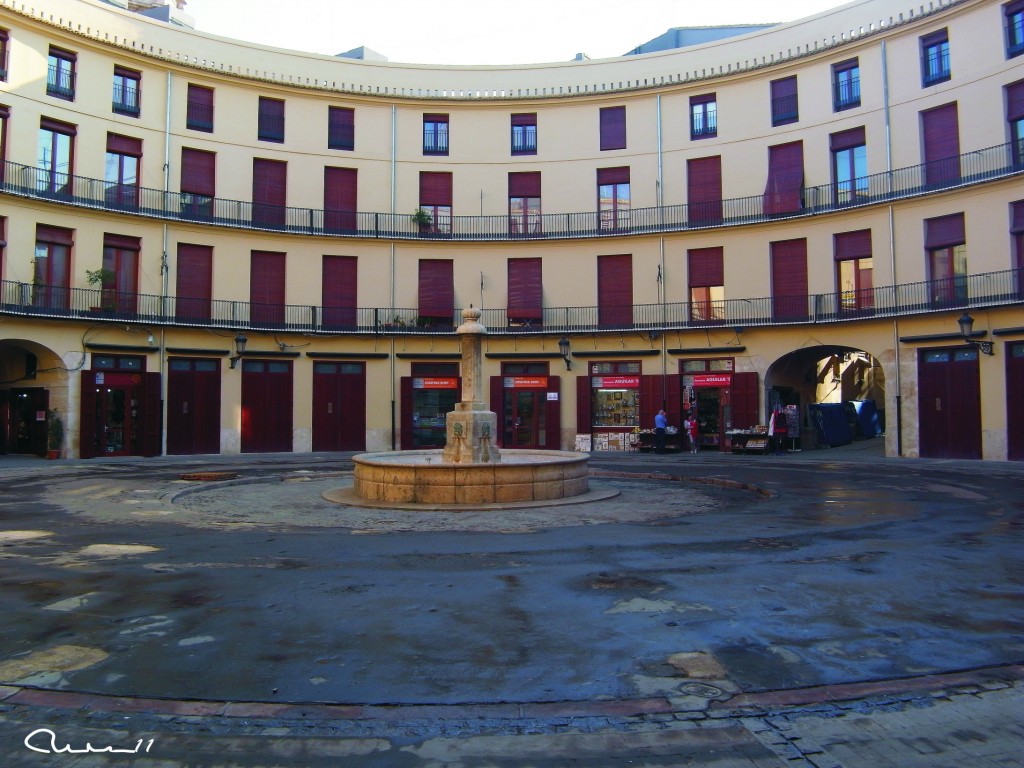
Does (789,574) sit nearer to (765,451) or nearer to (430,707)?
(430,707)

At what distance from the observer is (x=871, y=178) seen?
2509cm

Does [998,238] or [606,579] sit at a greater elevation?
[998,238]

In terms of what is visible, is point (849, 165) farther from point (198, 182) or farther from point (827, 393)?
point (198, 182)

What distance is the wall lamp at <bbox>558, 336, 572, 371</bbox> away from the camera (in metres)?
28.5

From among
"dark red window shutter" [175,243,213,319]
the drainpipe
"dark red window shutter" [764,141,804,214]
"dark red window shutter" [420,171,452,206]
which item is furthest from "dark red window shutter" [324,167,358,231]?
the drainpipe

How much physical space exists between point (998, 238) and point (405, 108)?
21.9m

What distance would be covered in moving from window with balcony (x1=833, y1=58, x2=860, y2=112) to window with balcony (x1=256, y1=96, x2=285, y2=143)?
2079cm

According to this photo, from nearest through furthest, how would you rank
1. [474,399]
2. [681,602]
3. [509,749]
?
[509,749], [681,602], [474,399]

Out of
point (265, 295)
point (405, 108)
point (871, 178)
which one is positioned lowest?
point (265, 295)

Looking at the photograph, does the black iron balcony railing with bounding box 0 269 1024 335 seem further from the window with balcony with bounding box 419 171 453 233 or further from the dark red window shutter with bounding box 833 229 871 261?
the window with balcony with bounding box 419 171 453 233

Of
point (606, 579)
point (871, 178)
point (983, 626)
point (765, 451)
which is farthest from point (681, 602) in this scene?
point (871, 178)

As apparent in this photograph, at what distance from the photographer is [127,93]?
26.5m

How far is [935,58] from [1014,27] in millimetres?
2340

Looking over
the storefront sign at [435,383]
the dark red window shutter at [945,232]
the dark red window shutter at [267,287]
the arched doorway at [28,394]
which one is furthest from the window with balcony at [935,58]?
the arched doorway at [28,394]
